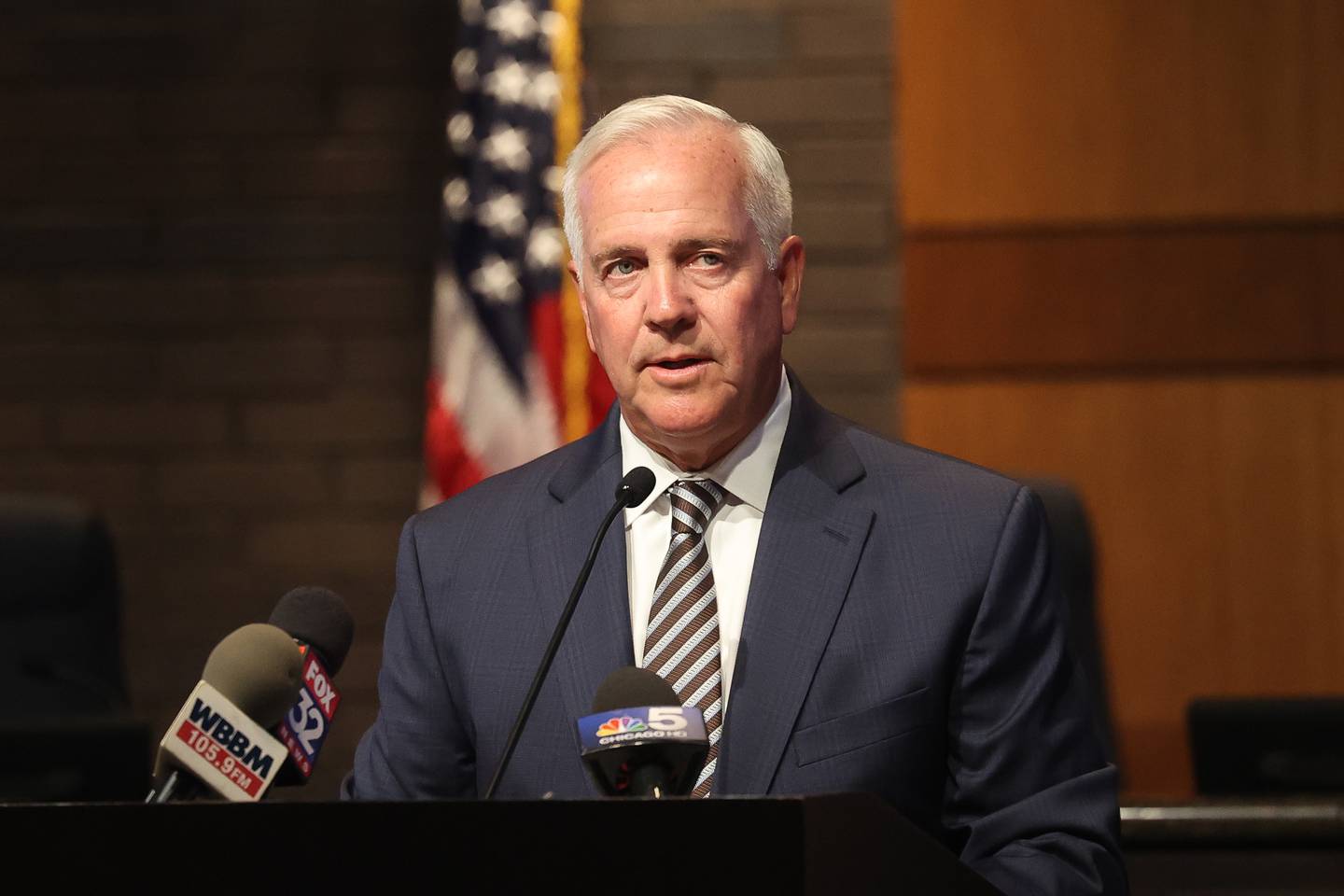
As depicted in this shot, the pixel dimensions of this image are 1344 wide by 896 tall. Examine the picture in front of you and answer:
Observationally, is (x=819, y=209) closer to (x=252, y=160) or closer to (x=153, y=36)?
A: (x=252, y=160)

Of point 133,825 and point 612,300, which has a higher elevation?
point 612,300

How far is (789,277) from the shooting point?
1.90m

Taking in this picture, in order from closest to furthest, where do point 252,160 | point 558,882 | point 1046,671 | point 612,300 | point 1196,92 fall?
point 558,882 → point 1046,671 → point 612,300 → point 1196,92 → point 252,160

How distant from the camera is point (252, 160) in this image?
4.51 metres

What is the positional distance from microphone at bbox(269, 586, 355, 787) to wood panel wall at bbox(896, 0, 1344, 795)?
2.96 m

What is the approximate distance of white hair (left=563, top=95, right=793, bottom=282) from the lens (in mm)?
1795

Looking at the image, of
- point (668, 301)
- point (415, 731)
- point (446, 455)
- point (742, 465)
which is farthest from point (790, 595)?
point (446, 455)

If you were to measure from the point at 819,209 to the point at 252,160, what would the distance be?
153 cm

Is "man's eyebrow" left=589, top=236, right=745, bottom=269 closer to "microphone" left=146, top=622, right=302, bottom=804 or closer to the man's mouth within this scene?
the man's mouth

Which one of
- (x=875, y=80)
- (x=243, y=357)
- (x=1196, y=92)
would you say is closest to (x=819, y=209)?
(x=875, y=80)

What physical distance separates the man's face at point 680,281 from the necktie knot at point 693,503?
52 millimetres

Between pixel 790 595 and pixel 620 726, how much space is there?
1.68ft

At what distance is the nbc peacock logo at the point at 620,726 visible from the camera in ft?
4.11

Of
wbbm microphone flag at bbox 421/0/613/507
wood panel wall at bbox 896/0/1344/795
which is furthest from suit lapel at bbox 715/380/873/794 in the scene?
wood panel wall at bbox 896/0/1344/795
